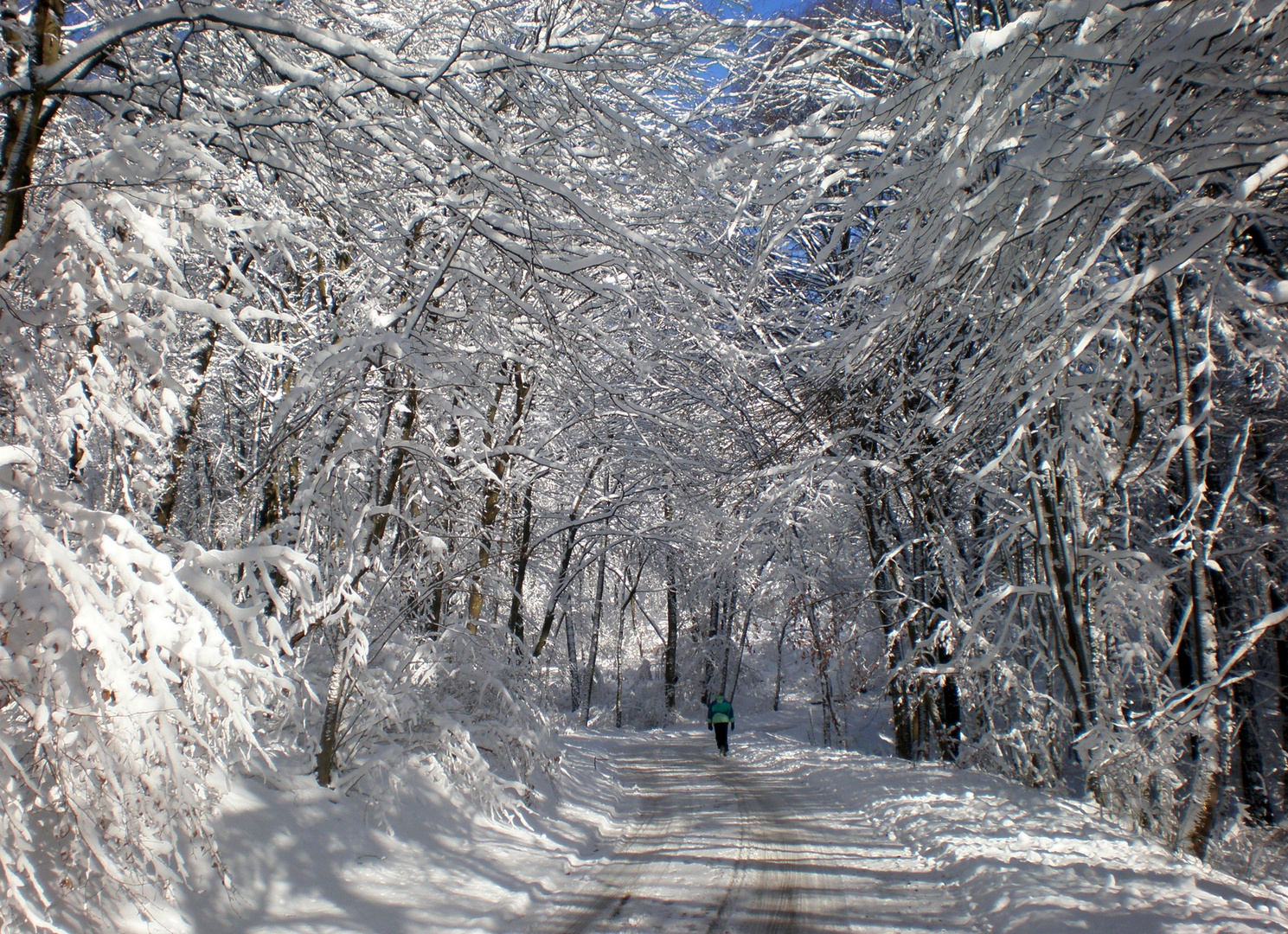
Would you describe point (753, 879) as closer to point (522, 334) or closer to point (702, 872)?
point (702, 872)

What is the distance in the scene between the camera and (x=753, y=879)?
5.85m

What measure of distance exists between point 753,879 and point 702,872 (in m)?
0.48

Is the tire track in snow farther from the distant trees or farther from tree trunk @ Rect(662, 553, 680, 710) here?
tree trunk @ Rect(662, 553, 680, 710)

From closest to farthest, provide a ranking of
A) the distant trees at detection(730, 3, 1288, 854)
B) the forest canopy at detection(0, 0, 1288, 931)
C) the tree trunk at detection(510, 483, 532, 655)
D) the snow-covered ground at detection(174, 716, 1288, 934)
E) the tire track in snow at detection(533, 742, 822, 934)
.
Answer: the forest canopy at detection(0, 0, 1288, 931) → the distant trees at detection(730, 3, 1288, 854) → the snow-covered ground at detection(174, 716, 1288, 934) → the tire track in snow at detection(533, 742, 822, 934) → the tree trunk at detection(510, 483, 532, 655)

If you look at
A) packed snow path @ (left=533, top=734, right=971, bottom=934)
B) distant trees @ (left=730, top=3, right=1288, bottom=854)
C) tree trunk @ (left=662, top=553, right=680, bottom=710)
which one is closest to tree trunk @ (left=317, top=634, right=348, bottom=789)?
packed snow path @ (left=533, top=734, right=971, bottom=934)

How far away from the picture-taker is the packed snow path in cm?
485

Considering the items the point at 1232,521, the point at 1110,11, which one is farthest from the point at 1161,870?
the point at 1232,521

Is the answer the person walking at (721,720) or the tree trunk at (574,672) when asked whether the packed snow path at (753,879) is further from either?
the tree trunk at (574,672)

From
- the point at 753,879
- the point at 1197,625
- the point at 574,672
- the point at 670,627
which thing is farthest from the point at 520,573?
the point at 574,672

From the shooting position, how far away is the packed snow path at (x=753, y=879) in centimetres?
485

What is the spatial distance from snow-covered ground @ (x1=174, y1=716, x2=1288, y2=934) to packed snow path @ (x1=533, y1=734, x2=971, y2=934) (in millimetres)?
24

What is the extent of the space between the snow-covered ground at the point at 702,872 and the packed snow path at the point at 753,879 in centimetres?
2

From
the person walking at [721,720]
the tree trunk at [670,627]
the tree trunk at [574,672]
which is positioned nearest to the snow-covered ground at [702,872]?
the person walking at [721,720]

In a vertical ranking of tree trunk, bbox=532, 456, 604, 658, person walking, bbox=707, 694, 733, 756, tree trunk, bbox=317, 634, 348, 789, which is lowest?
person walking, bbox=707, 694, 733, 756
